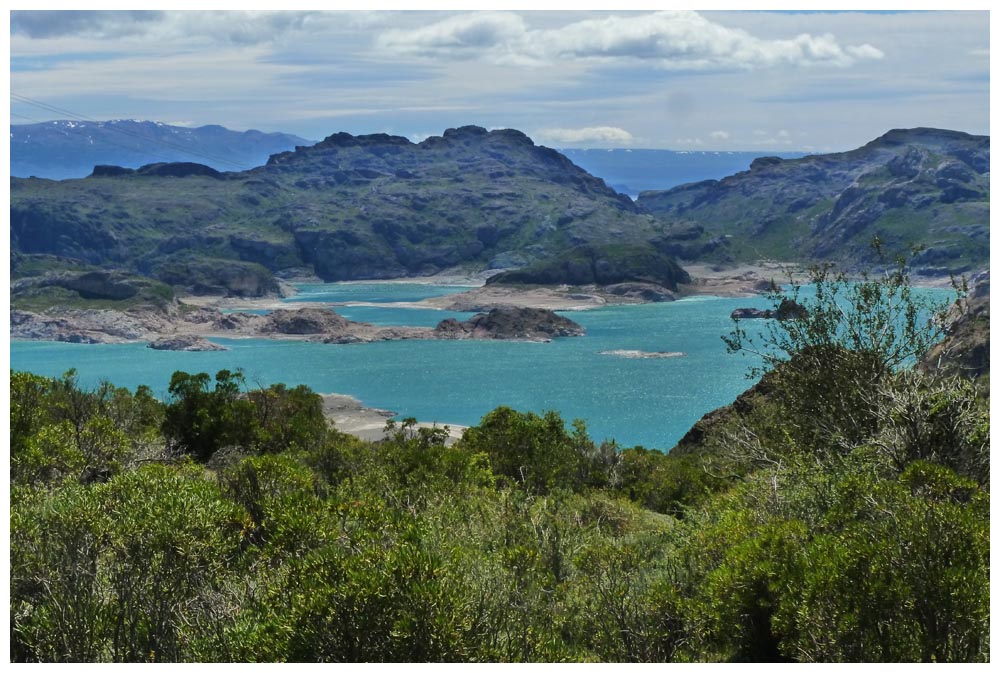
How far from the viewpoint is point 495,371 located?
144 m

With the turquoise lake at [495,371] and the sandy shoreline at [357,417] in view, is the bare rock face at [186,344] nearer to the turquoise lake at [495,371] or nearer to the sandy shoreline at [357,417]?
the turquoise lake at [495,371]

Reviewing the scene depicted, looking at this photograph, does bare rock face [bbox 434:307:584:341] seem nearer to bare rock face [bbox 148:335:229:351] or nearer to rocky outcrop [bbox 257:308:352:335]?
rocky outcrop [bbox 257:308:352:335]

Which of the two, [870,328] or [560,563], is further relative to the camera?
[870,328]

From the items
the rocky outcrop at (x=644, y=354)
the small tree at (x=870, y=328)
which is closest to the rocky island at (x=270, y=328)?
the rocky outcrop at (x=644, y=354)

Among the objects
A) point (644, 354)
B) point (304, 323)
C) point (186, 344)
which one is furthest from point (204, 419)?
point (304, 323)

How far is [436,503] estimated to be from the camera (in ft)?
77.3

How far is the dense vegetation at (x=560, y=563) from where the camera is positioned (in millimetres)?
10617

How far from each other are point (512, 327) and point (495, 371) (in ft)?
109

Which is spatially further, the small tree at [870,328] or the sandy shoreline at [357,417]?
the sandy shoreline at [357,417]

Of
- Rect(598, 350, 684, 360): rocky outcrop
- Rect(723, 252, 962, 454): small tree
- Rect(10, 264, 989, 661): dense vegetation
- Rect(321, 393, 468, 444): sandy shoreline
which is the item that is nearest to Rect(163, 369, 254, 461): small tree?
Rect(10, 264, 989, 661): dense vegetation

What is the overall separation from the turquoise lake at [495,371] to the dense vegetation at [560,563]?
79289 mm

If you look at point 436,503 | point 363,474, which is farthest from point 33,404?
point 436,503

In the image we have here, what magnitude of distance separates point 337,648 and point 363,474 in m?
17.0

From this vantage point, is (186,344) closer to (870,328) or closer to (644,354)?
(644,354)
